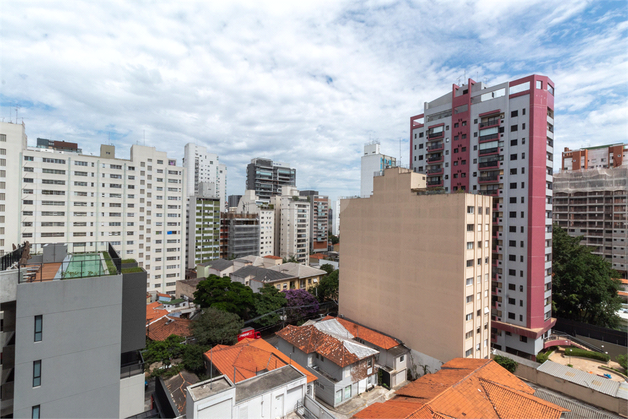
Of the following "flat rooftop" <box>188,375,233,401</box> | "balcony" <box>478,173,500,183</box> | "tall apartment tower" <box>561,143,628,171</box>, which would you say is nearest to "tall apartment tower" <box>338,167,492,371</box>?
"balcony" <box>478,173,500,183</box>

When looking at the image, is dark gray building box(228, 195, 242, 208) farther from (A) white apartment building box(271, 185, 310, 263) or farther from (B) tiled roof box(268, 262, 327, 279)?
(B) tiled roof box(268, 262, 327, 279)

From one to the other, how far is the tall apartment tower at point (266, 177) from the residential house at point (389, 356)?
9160cm

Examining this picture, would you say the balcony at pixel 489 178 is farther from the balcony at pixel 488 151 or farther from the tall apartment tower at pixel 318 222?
the tall apartment tower at pixel 318 222

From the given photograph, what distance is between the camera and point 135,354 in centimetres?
1360

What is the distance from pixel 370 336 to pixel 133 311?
19003mm

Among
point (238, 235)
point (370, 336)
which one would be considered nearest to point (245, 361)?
point (370, 336)

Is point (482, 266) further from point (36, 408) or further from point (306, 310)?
point (36, 408)

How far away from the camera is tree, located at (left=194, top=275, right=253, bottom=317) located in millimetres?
29709

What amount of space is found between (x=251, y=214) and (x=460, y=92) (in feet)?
163

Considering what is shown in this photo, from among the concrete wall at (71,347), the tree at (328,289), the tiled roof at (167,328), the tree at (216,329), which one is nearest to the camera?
the concrete wall at (71,347)

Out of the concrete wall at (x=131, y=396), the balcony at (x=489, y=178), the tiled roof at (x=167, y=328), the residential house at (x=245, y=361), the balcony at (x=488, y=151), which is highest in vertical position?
the balcony at (x=488, y=151)

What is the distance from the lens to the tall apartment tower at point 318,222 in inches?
3644

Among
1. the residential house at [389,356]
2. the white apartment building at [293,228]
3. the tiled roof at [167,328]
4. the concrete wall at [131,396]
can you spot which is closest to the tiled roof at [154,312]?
the tiled roof at [167,328]

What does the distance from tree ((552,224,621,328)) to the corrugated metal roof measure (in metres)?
14.3
